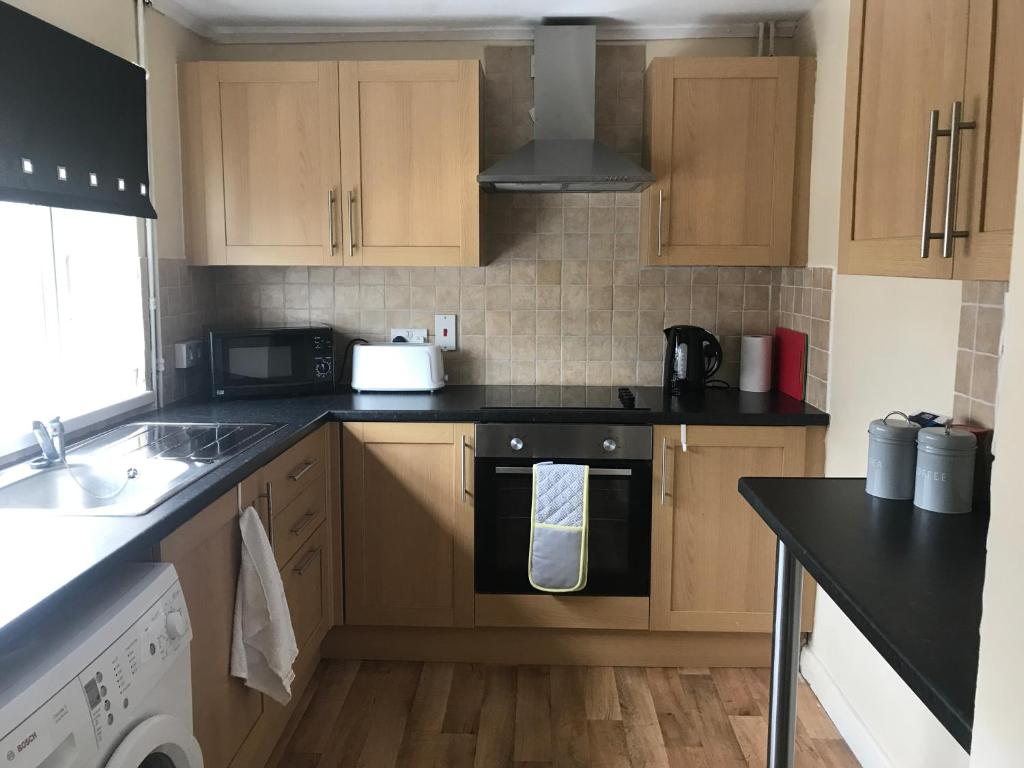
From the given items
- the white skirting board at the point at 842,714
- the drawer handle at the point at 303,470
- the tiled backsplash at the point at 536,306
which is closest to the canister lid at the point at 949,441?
the white skirting board at the point at 842,714

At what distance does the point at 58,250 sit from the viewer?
2.51m

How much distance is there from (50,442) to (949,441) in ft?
6.63

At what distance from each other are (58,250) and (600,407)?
5.65 ft

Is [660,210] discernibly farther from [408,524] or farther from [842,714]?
[842,714]

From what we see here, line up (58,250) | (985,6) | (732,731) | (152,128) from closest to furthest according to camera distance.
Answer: (985,6)
(58,250)
(732,731)
(152,128)

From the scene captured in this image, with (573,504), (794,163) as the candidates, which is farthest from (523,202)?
(573,504)

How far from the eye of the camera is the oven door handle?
9.78 feet

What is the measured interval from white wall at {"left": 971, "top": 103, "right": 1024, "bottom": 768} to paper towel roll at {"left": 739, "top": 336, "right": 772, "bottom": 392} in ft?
8.29

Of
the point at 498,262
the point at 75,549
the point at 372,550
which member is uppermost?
the point at 498,262

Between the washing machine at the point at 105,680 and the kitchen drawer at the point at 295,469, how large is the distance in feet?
2.40

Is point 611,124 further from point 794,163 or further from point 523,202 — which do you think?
point 794,163

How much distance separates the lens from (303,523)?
2.73 metres

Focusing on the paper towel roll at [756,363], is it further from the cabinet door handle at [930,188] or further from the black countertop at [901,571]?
the cabinet door handle at [930,188]

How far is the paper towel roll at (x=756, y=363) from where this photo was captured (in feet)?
10.9
